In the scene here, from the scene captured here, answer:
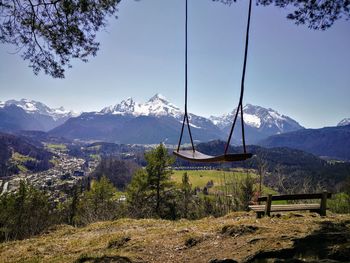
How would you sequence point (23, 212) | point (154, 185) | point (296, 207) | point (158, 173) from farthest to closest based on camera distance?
point (23, 212) < point (154, 185) < point (158, 173) < point (296, 207)

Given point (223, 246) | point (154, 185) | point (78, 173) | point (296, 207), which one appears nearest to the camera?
point (223, 246)

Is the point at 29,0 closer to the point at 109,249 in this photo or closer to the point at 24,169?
the point at 109,249

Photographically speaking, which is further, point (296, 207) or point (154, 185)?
point (154, 185)

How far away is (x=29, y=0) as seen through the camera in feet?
21.6

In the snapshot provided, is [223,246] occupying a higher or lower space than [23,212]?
higher

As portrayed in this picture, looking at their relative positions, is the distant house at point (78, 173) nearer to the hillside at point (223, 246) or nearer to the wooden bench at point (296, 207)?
the hillside at point (223, 246)

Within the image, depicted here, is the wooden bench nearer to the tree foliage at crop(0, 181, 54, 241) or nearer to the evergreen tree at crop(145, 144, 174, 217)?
the evergreen tree at crop(145, 144, 174, 217)

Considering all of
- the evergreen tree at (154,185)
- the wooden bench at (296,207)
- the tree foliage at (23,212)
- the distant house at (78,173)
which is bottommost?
the distant house at (78,173)

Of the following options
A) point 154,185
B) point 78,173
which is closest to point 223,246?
point 154,185

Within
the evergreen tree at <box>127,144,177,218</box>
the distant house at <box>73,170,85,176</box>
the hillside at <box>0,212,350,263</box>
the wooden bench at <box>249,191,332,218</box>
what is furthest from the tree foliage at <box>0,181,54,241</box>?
the distant house at <box>73,170,85,176</box>

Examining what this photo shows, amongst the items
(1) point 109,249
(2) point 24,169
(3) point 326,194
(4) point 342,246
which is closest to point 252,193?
(3) point 326,194

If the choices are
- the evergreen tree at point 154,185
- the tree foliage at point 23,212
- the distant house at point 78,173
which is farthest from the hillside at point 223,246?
the distant house at point 78,173

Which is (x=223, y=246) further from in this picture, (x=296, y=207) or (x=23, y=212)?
(x=23, y=212)

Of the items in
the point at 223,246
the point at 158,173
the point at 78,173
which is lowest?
the point at 78,173
